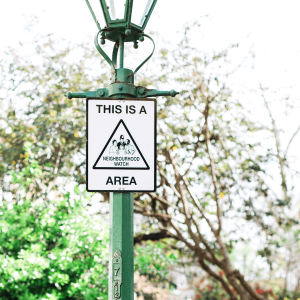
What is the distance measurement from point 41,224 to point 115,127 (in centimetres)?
340

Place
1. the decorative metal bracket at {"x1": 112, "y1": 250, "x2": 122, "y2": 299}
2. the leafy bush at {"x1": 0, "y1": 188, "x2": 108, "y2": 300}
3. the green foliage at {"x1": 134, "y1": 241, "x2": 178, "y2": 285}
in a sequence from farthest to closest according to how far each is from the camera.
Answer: the green foliage at {"x1": 134, "y1": 241, "x2": 178, "y2": 285}, the leafy bush at {"x1": 0, "y1": 188, "x2": 108, "y2": 300}, the decorative metal bracket at {"x1": 112, "y1": 250, "x2": 122, "y2": 299}

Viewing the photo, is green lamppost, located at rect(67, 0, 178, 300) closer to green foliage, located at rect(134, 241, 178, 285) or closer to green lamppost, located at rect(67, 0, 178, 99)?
green lamppost, located at rect(67, 0, 178, 99)

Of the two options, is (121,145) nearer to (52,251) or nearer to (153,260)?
(52,251)

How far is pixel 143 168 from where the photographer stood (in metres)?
2.06

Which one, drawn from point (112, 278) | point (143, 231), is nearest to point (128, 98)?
point (112, 278)

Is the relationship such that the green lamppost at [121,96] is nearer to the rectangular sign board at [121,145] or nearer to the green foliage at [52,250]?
the rectangular sign board at [121,145]

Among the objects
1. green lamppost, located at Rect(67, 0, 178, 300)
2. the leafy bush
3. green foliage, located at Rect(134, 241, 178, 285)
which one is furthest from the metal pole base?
green foliage, located at Rect(134, 241, 178, 285)

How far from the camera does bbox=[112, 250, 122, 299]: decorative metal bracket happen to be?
6.30 ft

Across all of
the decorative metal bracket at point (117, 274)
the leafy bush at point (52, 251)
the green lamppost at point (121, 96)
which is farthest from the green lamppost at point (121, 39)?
the leafy bush at point (52, 251)

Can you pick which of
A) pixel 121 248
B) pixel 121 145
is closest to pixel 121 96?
pixel 121 145

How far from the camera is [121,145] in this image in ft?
6.82

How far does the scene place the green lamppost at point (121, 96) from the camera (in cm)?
196

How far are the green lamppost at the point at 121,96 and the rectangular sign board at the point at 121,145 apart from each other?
0.15 feet

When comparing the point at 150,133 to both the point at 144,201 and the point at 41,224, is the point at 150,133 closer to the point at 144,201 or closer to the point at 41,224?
the point at 41,224
